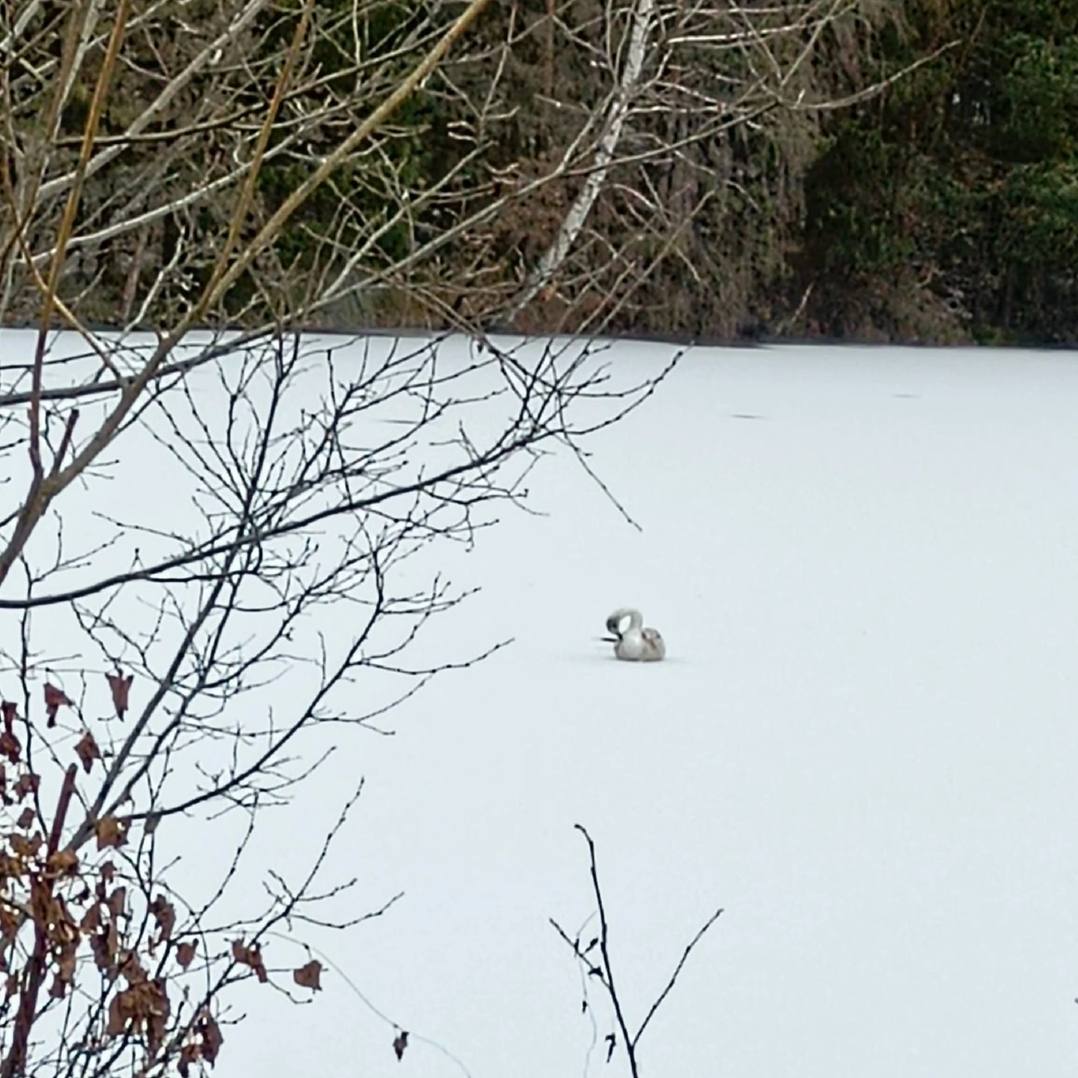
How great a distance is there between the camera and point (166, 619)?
351 centimetres

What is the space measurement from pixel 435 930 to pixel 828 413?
5.22 meters

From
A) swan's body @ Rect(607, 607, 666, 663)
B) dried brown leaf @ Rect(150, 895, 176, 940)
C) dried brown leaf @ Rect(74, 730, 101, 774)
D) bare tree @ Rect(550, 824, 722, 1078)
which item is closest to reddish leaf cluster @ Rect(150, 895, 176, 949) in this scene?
dried brown leaf @ Rect(150, 895, 176, 940)

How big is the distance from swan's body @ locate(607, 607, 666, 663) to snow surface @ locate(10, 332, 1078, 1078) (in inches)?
1.7

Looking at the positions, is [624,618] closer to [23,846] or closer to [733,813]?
[733,813]

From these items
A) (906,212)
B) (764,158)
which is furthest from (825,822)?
(906,212)

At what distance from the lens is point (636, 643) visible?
134 inches

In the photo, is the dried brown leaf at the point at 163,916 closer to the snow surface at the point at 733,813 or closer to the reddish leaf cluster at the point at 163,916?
the reddish leaf cluster at the point at 163,916

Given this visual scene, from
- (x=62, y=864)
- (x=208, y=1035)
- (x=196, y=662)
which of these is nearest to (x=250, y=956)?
(x=208, y=1035)

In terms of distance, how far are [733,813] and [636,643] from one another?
0.81m

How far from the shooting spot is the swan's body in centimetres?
341

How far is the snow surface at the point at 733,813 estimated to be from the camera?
78.7 inches

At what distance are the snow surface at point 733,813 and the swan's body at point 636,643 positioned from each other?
0.14ft

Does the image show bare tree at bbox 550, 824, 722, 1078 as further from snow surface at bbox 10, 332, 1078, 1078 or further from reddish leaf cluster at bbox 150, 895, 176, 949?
reddish leaf cluster at bbox 150, 895, 176, 949

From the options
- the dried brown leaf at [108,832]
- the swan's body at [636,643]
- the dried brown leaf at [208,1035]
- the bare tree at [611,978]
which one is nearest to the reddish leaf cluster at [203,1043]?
the dried brown leaf at [208,1035]
